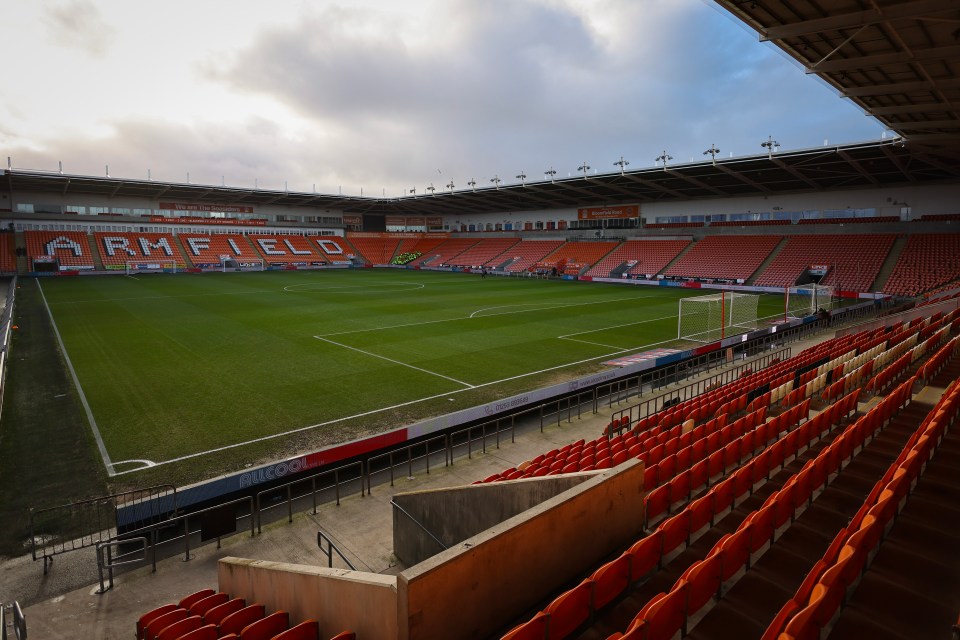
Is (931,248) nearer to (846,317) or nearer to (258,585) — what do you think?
(846,317)

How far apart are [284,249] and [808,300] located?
2452 inches

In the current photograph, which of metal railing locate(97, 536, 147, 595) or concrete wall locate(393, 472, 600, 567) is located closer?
concrete wall locate(393, 472, 600, 567)

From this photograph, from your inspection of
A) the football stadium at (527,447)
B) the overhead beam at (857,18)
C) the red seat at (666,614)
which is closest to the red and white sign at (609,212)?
the football stadium at (527,447)

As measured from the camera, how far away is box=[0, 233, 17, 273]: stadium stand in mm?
51438

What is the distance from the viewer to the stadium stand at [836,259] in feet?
133

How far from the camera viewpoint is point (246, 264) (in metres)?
66.1

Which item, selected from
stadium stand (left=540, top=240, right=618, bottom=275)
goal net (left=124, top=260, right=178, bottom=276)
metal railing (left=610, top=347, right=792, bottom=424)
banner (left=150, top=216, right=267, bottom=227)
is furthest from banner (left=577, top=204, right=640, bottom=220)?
goal net (left=124, top=260, right=178, bottom=276)

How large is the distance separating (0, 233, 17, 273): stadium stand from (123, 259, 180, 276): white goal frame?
9304mm

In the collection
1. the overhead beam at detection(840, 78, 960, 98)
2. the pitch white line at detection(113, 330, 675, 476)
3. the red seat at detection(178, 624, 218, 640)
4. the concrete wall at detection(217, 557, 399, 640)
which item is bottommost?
the pitch white line at detection(113, 330, 675, 476)

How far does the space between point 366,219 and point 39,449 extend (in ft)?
245

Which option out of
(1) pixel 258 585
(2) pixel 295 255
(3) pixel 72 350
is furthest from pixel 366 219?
(1) pixel 258 585

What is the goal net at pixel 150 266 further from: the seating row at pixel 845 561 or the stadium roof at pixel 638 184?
the seating row at pixel 845 561

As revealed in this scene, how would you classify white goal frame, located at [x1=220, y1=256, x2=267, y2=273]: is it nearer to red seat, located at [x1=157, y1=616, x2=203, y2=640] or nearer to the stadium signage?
the stadium signage

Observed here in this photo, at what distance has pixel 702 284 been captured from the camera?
47.1m
